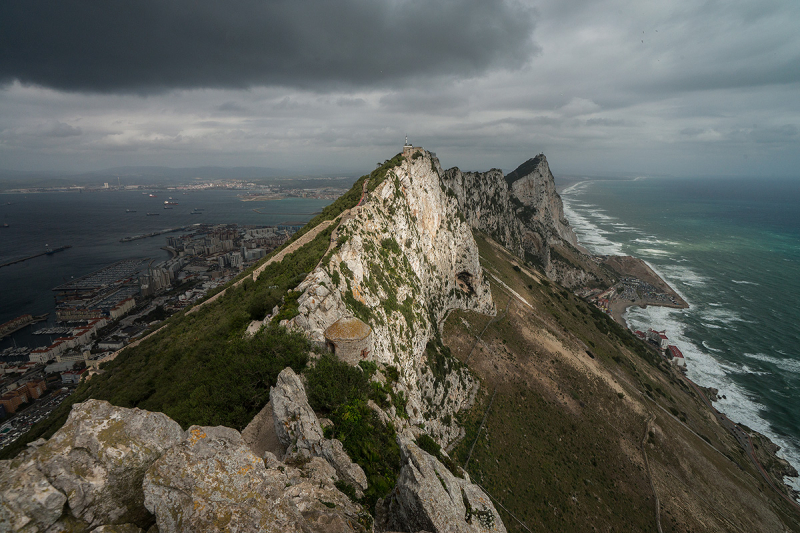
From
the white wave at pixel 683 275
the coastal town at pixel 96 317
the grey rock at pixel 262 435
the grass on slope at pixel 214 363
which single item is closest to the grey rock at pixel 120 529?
the grey rock at pixel 262 435

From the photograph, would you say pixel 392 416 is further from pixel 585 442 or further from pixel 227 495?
pixel 585 442

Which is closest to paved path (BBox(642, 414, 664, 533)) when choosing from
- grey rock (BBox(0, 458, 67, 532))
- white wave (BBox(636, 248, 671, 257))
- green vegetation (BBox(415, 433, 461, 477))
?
green vegetation (BBox(415, 433, 461, 477))

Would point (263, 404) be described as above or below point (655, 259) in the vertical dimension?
above

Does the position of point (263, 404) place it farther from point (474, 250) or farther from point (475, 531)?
point (474, 250)

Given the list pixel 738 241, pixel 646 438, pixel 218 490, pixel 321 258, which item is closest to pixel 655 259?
pixel 738 241

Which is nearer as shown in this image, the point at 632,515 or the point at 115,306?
the point at 632,515

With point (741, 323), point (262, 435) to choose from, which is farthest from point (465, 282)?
point (741, 323)

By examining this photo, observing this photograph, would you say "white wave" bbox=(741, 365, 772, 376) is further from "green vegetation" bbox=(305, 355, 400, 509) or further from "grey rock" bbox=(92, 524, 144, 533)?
"grey rock" bbox=(92, 524, 144, 533)
